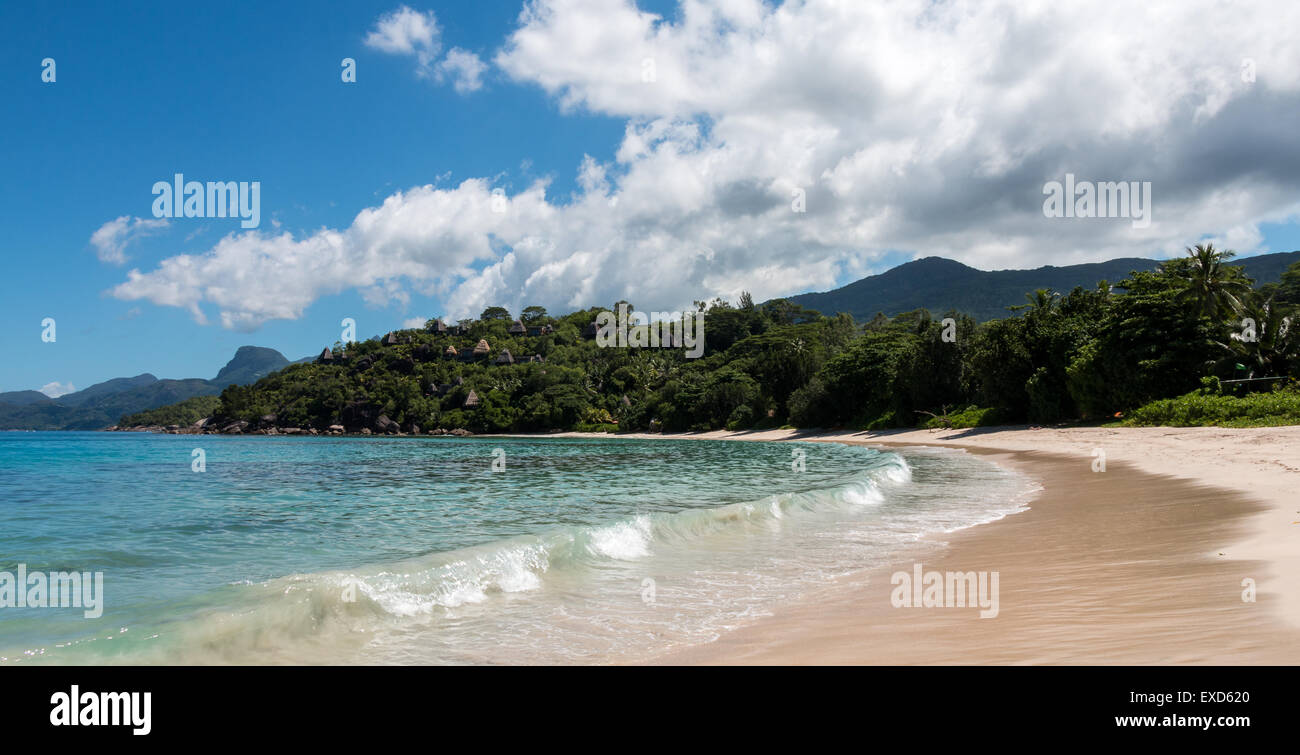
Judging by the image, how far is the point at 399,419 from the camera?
124562mm

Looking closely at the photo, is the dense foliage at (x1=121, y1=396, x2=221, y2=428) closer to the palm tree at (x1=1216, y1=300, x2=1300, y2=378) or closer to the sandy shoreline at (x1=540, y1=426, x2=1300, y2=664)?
the palm tree at (x1=1216, y1=300, x2=1300, y2=378)

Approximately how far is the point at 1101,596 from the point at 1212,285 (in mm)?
41277

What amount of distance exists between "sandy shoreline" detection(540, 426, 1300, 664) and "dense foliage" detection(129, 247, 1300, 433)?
2682 cm

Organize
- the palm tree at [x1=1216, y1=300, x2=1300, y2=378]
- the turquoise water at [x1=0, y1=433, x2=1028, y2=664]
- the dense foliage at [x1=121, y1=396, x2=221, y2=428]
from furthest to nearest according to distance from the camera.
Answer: the dense foliage at [x1=121, y1=396, x2=221, y2=428], the palm tree at [x1=1216, y1=300, x2=1300, y2=378], the turquoise water at [x1=0, y1=433, x2=1028, y2=664]

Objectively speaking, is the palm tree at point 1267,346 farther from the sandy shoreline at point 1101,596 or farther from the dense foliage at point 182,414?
the dense foliage at point 182,414

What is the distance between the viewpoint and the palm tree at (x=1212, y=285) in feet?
120

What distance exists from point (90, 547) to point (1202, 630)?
14.6 metres

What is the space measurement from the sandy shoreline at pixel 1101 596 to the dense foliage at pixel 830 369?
26.8 m

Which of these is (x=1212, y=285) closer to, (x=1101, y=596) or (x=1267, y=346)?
(x=1267, y=346)

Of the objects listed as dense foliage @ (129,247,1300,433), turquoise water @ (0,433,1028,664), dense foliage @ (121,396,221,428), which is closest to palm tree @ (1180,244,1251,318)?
dense foliage @ (129,247,1300,433)

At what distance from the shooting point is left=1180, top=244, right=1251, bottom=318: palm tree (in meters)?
36.7

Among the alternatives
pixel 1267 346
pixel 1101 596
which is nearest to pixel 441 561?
pixel 1101 596
